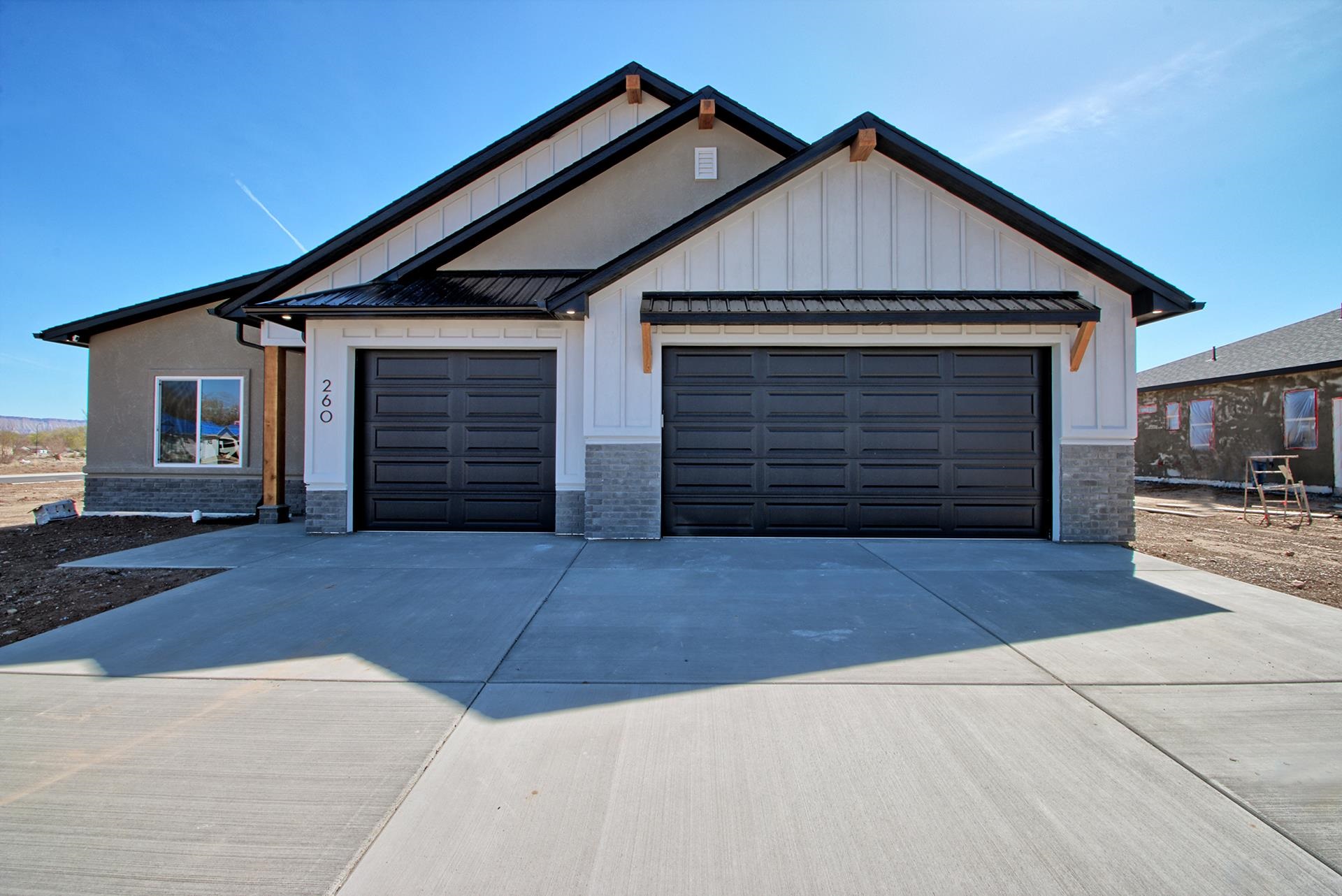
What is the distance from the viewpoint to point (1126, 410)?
7.98 meters

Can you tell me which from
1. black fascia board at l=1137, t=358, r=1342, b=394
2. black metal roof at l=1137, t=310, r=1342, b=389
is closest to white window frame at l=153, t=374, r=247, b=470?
black metal roof at l=1137, t=310, r=1342, b=389

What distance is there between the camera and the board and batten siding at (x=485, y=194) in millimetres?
9711

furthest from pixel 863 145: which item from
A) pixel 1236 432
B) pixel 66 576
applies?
pixel 1236 432

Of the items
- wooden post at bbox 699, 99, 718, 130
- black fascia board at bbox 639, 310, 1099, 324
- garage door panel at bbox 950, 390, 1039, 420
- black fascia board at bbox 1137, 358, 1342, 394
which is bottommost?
garage door panel at bbox 950, 390, 1039, 420

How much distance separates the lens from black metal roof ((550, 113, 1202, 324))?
759 centimetres

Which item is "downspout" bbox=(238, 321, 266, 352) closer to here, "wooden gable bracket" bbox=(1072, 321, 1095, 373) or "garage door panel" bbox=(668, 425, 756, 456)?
"garage door panel" bbox=(668, 425, 756, 456)

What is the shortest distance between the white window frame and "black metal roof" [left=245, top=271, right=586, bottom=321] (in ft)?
9.51

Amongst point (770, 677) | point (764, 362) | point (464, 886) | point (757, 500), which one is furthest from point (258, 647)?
point (764, 362)

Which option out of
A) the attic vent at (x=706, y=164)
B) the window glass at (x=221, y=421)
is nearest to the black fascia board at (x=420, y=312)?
the window glass at (x=221, y=421)

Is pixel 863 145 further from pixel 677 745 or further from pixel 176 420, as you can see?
pixel 176 420

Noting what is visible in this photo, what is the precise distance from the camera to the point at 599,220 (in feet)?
32.4

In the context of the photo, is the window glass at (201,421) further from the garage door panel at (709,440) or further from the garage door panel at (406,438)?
the garage door panel at (709,440)

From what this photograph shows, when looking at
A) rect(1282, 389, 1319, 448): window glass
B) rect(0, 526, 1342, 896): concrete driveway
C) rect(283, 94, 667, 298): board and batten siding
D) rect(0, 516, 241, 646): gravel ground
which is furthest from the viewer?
rect(1282, 389, 1319, 448): window glass

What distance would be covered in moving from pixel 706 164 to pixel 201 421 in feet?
34.1
